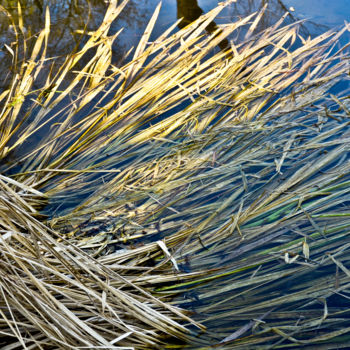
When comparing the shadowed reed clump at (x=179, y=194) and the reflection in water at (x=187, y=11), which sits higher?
the reflection in water at (x=187, y=11)

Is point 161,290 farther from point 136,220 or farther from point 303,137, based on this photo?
point 303,137

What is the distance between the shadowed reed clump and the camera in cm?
134

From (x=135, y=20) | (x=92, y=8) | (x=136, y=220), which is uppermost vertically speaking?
(x=92, y=8)

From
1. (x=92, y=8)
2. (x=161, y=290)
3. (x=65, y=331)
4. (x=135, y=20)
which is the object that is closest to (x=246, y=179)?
(x=161, y=290)

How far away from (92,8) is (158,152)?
147 centimetres

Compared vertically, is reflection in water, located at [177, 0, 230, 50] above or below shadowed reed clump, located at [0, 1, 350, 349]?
above

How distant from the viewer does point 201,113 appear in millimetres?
2207

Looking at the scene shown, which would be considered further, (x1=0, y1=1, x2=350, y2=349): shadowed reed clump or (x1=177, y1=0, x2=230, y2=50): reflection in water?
(x1=177, y1=0, x2=230, y2=50): reflection in water

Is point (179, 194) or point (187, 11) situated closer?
point (179, 194)

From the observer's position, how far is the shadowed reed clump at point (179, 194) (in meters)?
1.34

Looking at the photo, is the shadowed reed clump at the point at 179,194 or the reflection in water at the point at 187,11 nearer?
the shadowed reed clump at the point at 179,194

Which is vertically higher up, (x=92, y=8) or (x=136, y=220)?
(x=92, y=8)

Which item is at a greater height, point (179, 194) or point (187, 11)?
point (187, 11)

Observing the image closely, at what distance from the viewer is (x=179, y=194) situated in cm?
184
